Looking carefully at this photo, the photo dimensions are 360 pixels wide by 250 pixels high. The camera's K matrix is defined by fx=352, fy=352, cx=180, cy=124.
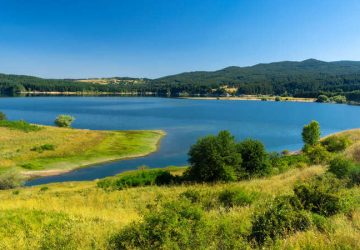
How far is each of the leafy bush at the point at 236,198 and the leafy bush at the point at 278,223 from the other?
15.0 feet

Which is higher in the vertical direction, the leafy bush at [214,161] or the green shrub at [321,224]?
the green shrub at [321,224]

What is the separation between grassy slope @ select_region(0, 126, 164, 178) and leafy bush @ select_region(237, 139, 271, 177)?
32.0 m

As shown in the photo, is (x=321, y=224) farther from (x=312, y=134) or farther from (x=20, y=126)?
(x=20, y=126)

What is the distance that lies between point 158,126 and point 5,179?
2463 inches

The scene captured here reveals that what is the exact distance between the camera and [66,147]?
64.8m

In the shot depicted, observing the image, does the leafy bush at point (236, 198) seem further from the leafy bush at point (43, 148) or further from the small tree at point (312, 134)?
the leafy bush at point (43, 148)

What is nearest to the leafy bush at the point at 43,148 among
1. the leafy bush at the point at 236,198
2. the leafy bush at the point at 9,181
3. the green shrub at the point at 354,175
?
the leafy bush at the point at 9,181

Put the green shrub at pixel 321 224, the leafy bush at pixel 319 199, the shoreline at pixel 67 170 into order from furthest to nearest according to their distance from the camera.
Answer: the shoreline at pixel 67 170, the leafy bush at pixel 319 199, the green shrub at pixel 321 224

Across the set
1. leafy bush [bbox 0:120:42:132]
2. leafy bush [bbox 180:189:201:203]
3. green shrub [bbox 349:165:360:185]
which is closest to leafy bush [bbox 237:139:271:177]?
green shrub [bbox 349:165:360:185]

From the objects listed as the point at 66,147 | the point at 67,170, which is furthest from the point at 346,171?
the point at 66,147

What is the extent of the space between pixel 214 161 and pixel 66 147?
43.8 metres

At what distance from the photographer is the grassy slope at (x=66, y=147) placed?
54.3 metres

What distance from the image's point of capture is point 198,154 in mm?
29141

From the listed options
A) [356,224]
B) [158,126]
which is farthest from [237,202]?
[158,126]
